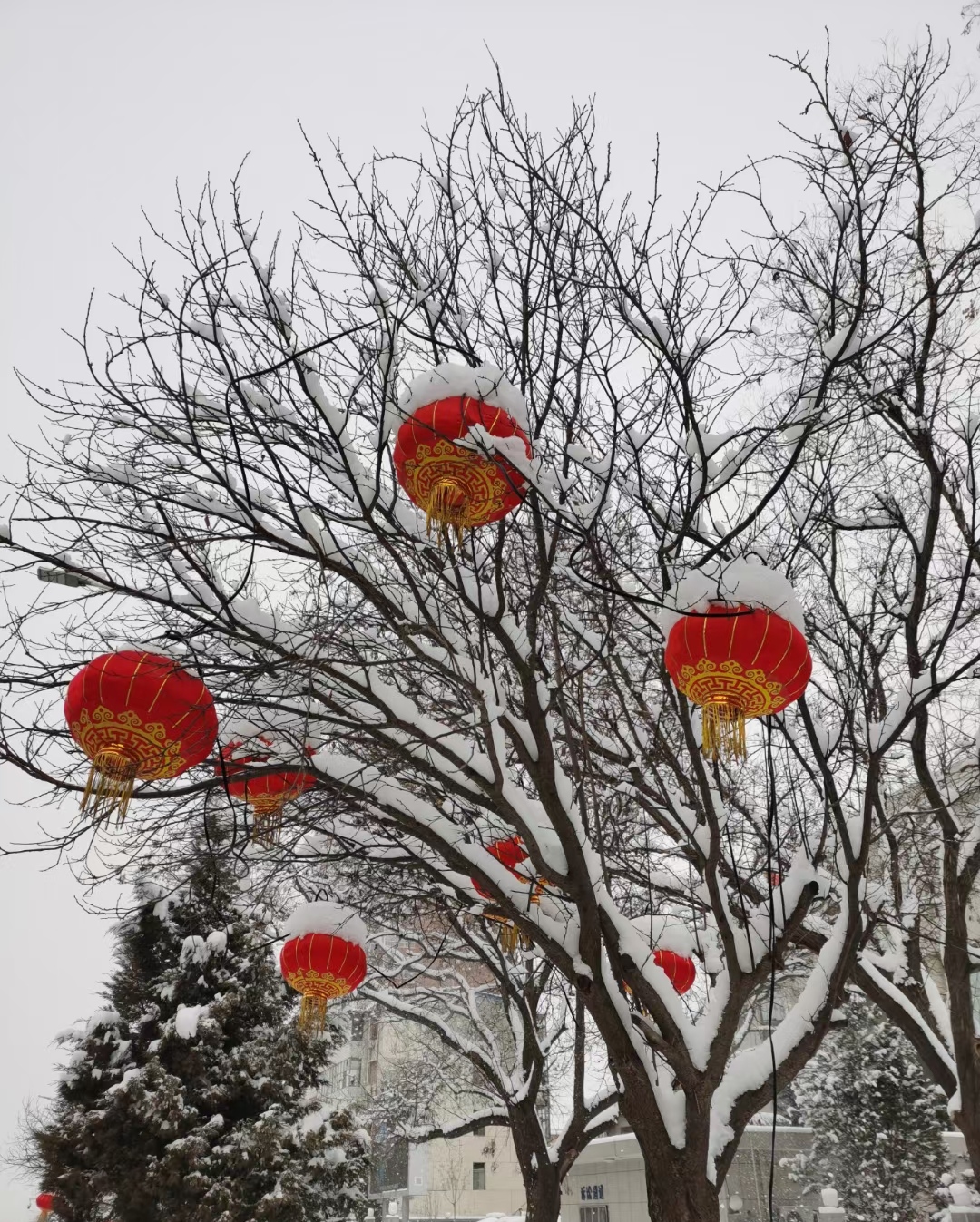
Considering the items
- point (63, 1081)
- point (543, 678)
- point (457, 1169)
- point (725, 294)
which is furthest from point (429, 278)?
point (457, 1169)

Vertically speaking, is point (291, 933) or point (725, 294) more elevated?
point (725, 294)

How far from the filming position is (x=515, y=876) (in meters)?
5.15

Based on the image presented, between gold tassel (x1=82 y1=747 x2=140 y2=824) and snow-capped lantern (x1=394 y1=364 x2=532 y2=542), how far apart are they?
1697 mm

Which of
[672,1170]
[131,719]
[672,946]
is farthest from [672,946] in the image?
[131,719]

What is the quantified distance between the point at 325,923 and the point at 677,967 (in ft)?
8.54

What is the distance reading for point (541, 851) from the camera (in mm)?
4934

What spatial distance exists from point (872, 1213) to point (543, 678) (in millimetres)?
16276

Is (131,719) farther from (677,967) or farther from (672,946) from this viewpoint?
(677,967)

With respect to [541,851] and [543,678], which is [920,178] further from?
[541,851]

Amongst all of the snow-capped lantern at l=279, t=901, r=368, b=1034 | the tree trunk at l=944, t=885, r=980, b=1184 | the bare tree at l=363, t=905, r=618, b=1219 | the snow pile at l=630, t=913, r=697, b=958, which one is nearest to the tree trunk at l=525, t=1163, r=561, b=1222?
the bare tree at l=363, t=905, r=618, b=1219

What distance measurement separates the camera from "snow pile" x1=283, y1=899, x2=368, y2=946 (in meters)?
6.13

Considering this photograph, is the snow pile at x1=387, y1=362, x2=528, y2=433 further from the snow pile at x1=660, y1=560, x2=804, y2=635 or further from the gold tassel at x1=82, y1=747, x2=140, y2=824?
the gold tassel at x1=82, y1=747, x2=140, y2=824

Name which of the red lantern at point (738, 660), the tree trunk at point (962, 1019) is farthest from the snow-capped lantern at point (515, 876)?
the tree trunk at point (962, 1019)

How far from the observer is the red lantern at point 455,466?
3561 millimetres
